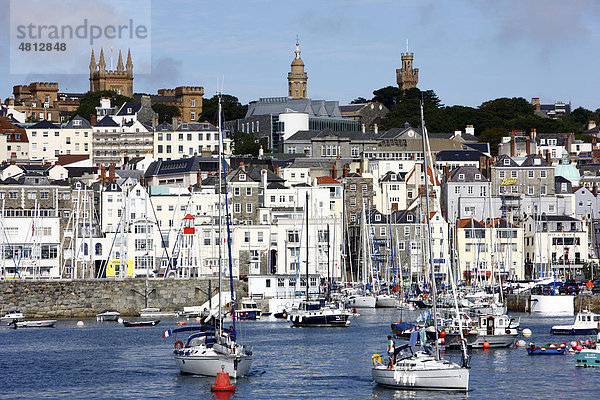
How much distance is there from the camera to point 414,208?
354 ft

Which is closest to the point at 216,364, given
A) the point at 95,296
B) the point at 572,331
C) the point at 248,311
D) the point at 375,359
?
the point at 375,359

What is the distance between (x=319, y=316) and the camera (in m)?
71.8

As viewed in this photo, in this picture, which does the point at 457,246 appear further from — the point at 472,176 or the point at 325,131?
the point at 325,131

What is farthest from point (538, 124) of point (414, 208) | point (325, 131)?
point (414, 208)

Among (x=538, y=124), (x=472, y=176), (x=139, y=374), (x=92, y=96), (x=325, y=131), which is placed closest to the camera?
(x=139, y=374)

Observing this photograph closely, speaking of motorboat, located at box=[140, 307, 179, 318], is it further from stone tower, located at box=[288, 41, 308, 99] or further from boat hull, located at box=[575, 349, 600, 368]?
stone tower, located at box=[288, 41, 308, 99]

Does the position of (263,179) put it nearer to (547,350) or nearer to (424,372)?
(547,350)

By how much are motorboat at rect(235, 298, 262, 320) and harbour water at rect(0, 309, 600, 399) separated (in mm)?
7260

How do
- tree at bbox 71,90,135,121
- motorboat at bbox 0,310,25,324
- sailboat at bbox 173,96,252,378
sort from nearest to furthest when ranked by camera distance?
sailboat at bbox 173,96,252,378 < motorboat at bbox 0,310,25,324 < tree at bbox 71,90,135,121

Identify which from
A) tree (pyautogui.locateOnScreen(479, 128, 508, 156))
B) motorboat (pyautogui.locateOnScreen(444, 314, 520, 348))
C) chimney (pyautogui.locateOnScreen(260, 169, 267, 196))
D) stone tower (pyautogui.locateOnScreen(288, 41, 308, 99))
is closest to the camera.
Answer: motorboat (pyautogui.locateOnScreen(444, 314, 520, 348))

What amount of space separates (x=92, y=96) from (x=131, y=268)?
89.5m

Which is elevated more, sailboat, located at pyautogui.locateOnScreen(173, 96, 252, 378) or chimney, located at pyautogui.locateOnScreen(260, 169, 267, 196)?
chimney, located at pyautogui.locateOnScreen(260, 169, 267, 196)

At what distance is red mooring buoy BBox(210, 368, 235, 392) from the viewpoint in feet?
147

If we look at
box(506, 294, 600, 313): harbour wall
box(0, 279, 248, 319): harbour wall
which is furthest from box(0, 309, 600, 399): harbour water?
box(506, 294, 600, 313): harbour wall
